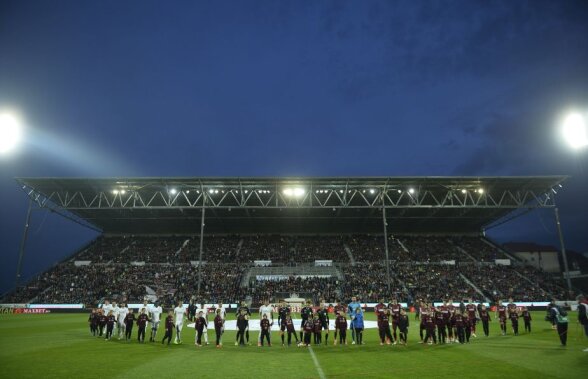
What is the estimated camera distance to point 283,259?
50.6m

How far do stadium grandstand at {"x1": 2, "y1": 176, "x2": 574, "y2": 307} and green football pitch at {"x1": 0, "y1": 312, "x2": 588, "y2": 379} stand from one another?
24042mm

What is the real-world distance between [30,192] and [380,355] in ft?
149

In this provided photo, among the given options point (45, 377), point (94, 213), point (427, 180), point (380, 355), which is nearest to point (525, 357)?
point (380, 355)

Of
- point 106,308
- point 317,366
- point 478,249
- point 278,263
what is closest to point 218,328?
point 317,366

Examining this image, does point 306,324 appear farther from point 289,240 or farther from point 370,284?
point 289,240

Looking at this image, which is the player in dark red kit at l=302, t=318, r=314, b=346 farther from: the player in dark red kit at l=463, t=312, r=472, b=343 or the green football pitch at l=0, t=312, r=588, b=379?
the player in dark red kit at l=463, t=312, r=472, b=343

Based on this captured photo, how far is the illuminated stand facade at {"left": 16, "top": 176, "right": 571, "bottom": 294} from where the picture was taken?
40.9 metres

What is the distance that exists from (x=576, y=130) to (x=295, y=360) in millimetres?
24679

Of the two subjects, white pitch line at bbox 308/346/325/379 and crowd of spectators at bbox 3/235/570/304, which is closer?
white pitch line at bbox 308/346/325/379

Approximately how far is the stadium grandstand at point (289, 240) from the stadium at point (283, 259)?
0.73ft

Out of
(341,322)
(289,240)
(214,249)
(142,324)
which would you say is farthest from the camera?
(289,240)

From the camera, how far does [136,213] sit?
51.4m

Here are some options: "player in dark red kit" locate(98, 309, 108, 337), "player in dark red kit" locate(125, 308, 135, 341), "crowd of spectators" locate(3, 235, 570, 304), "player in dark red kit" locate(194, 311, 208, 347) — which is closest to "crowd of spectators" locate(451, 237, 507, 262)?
"crowd of spectators" locate(3, 235, 570, 304)

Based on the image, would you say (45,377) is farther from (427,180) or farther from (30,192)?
(30,192)
